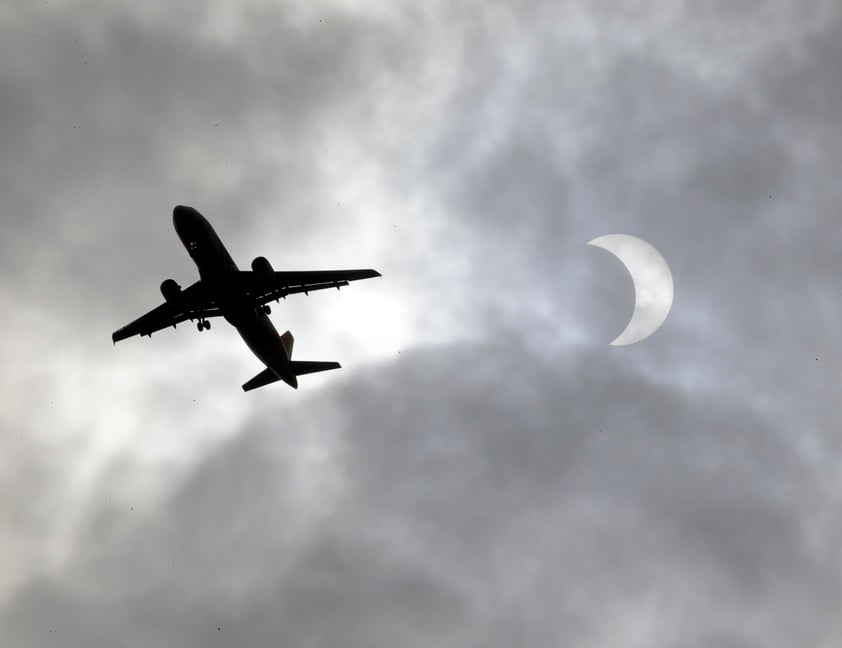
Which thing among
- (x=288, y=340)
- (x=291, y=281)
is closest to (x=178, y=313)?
(x=291, y=281)

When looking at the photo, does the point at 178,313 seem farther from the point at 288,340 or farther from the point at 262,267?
the point at 288,340

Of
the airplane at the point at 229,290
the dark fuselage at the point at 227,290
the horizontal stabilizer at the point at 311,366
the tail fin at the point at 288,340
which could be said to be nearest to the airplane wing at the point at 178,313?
the airplane at the point at 229,290

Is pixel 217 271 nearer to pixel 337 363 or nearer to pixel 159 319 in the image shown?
pixel 159 319

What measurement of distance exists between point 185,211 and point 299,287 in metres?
12.8

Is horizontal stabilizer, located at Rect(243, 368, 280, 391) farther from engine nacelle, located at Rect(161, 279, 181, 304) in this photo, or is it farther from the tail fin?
engine nacelle, located at Rect(161, 279, 181, 304)

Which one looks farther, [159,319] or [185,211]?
[159,319]

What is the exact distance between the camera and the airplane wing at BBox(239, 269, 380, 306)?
74.9m

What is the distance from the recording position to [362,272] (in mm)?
75438

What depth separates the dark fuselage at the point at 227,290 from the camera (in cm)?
6881

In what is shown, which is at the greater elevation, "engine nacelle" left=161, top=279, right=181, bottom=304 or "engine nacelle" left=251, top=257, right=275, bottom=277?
"engine nacelle" left=251, top=257, right=275, bottom=277

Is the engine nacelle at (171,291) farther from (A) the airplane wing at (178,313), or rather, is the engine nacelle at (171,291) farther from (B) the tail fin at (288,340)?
(B) the tail fin at (288,340)

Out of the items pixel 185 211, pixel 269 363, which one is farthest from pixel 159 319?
pixel 185 211

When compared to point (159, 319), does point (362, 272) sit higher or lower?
higher

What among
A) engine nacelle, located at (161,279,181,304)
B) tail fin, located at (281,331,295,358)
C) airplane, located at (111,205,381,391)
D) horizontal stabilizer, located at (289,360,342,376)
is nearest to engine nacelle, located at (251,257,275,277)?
airplane, located at (111,205,381,391)
